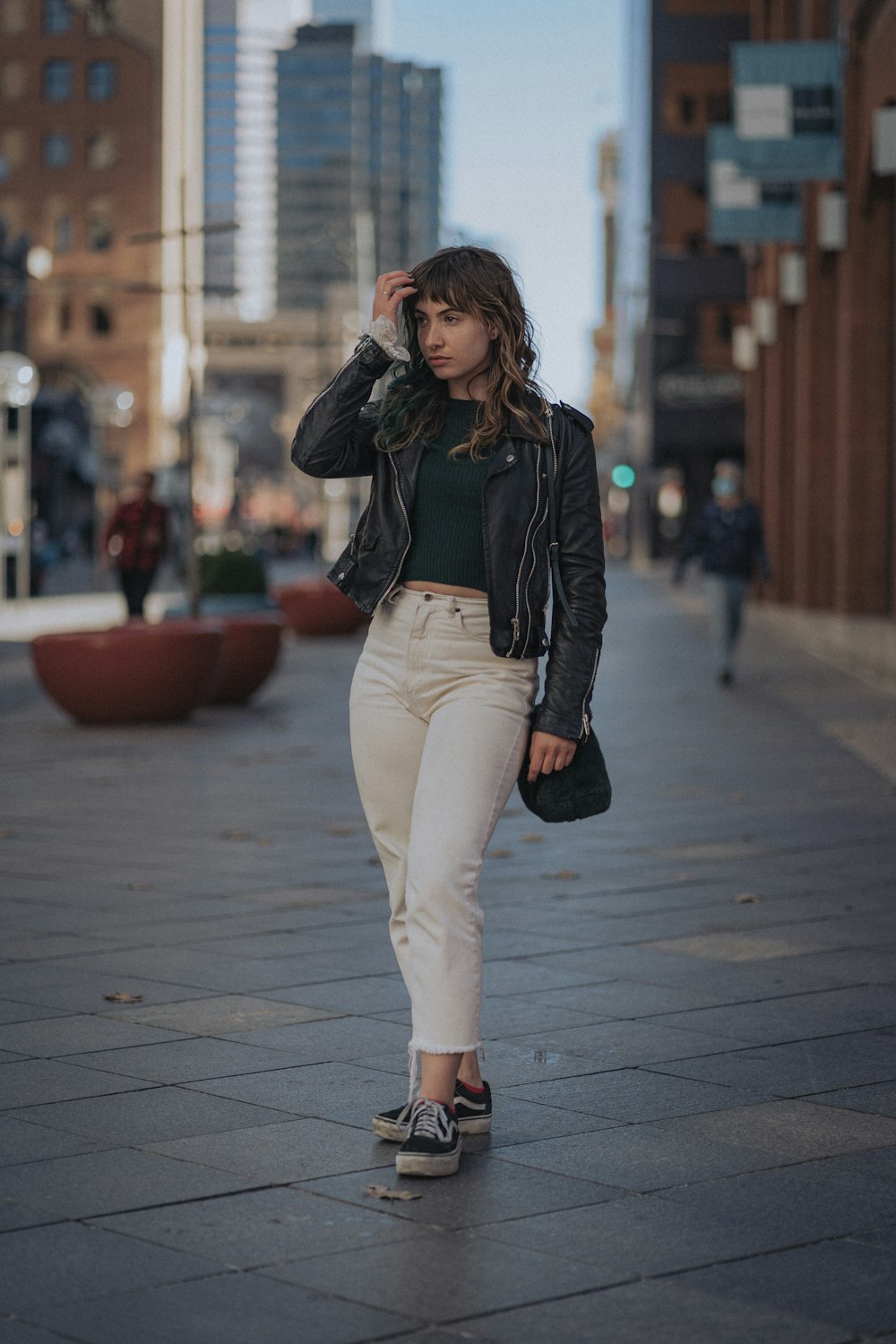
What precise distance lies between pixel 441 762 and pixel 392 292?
1.03m

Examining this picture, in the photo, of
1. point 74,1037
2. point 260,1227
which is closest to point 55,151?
point 74,1037

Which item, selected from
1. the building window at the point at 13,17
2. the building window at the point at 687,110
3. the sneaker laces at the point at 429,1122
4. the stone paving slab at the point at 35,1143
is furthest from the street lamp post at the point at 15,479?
the building window at the point at 13,17

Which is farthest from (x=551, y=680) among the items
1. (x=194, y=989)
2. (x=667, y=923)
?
(x=667, y=923)

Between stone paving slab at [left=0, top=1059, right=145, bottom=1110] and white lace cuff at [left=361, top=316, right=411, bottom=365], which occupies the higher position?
white lace cuff at [left=361, top=316, right=411, bottom=365]

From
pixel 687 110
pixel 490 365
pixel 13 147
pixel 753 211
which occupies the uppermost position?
pixel 13 147

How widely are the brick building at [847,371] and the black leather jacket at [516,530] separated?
14397mm

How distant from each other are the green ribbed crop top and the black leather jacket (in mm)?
35

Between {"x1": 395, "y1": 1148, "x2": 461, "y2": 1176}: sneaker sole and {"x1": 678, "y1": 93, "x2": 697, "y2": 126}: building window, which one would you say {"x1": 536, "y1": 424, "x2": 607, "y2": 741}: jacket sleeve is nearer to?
{"x1": 395, "y1": 1148, "x2": 461, "y2": 1176}: sneaker sole

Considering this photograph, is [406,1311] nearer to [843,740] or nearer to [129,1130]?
[129,1130]

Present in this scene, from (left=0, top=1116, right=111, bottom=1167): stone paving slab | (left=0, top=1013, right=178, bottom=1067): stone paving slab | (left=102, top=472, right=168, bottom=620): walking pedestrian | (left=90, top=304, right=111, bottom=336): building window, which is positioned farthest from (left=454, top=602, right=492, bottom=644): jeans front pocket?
(left=90, top=304, right=111, bottom=336): building window

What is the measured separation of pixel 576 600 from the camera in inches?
183

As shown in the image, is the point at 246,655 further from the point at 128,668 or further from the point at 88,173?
the point at 88,173

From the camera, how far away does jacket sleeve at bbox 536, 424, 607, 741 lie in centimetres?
459

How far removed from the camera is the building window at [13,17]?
97.6m
